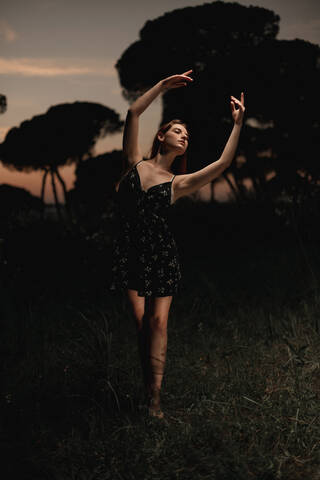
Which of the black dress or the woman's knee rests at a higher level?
the black dress

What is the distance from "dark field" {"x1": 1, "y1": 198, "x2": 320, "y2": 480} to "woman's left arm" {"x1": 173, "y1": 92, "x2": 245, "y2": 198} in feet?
3.33

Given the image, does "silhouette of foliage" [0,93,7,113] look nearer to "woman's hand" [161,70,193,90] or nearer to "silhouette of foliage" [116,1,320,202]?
"silhouette of foliage" [116,1,320,202]


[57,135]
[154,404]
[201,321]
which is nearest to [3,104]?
[57,135]

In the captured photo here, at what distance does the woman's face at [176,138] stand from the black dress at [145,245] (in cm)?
21

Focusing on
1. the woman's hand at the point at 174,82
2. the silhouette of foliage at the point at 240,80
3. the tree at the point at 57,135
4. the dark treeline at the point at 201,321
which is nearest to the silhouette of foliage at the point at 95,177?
the tree at the point at 57,135

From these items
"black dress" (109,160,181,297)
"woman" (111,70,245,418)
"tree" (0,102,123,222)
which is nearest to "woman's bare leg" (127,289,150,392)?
"woman" (111,70,245,418)

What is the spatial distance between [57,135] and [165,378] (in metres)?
20.1

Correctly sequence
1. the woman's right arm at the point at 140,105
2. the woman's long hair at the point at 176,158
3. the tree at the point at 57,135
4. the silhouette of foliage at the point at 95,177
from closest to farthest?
the woman's right arm at the point at 140,105, the woman's long hair at the point at 176,158, the silhouette of foliage at the point at 95,177, the tree at the point at 57,135

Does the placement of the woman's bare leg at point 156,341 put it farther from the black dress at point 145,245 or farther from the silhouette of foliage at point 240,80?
the silhouette of foliage at point 240,80

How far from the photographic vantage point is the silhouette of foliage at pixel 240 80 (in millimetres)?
13969

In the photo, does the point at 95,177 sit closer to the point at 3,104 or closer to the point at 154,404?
the point at 3,104

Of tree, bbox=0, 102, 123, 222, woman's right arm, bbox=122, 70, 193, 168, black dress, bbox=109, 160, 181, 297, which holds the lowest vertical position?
tree, bbox=0, 102, 123, 222

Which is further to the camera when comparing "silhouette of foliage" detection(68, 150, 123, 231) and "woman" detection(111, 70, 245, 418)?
"silhouette of foliage" detection(68, 150, 123, 231)

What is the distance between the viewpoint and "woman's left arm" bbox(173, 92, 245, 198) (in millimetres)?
2758
